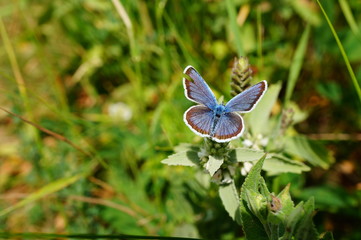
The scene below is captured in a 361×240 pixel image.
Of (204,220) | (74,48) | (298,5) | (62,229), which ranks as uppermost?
(74,48)

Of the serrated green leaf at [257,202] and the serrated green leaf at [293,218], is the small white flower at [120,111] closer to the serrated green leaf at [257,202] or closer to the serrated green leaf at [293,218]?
the serrated green leaf at [257,202]

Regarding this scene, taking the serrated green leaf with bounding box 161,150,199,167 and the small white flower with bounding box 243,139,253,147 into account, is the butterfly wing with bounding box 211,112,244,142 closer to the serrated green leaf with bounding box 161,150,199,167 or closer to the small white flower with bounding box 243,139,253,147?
the serrated green leaf with bounding box 161,150,199,167

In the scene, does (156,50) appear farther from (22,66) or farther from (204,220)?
(22,66)

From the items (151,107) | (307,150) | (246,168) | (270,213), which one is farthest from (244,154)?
(151,107)

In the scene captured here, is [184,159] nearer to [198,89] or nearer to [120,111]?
[198,89]

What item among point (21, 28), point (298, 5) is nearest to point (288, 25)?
point (298, 5)

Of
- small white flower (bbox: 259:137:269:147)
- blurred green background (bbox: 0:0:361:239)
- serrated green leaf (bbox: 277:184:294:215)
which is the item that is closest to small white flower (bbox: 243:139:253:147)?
small white flower (bbox: 259:137:269:147)
